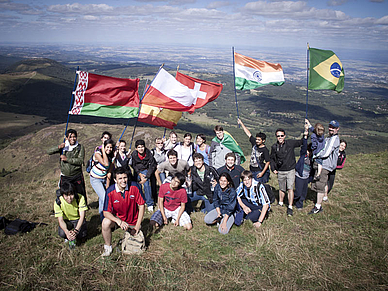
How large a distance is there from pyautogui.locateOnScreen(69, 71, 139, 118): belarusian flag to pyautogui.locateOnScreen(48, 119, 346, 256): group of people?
1.00 m

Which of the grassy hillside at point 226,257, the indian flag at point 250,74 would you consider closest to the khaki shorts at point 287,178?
the grassy hillside at point 226,257

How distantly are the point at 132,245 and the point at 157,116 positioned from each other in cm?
495

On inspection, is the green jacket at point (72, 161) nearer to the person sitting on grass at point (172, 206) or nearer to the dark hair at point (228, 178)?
the person sitting on grass at point (172, 206)

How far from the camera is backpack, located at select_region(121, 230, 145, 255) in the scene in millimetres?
4637

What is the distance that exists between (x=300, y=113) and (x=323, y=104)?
20375mm

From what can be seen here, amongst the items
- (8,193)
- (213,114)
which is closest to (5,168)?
(8,193)

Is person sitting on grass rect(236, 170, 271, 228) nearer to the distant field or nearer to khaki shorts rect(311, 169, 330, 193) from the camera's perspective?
khaki shorts rect(311, 169, 330, 193)

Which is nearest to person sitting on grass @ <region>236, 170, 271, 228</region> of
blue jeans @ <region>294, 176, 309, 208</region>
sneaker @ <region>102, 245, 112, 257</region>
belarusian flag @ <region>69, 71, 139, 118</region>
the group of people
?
the group of people

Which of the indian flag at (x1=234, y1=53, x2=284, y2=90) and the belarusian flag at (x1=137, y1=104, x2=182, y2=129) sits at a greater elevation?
the indian flag at (x1=234, y1=53, x2=284, y2=90)

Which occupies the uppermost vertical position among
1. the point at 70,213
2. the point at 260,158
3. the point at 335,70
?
the point at 335,70

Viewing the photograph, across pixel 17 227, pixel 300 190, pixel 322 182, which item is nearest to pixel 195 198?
pixel 300 190

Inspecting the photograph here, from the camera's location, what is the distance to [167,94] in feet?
24.9

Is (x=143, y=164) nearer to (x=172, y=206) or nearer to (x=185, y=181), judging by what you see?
(x=185, y=181)

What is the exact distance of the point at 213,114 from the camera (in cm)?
14312
